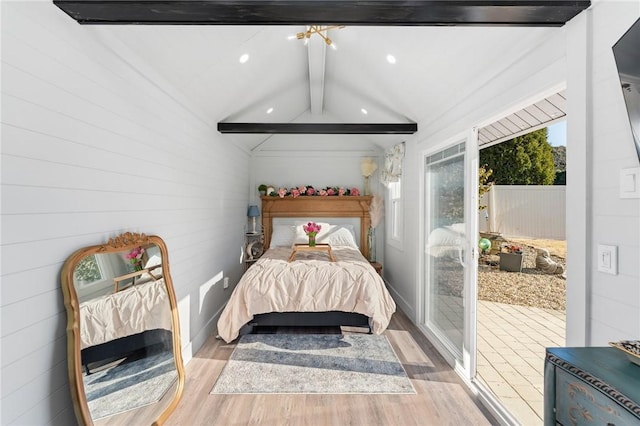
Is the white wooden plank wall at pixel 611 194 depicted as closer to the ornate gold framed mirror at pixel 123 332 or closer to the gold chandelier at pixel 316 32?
the gold chandelier at pixel 316 32

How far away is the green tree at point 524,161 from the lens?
320 inches

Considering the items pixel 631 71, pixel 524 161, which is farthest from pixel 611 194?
pixel 524 161

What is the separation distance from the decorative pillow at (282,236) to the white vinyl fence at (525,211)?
5.14m

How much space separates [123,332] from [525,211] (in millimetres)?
8693

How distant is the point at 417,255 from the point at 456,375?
1402mm

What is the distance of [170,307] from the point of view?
2.38 meters

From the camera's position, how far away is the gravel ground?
15.2ft

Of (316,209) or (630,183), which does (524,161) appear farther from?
(630,183)

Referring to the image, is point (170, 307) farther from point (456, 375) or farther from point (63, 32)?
point (456, 375)

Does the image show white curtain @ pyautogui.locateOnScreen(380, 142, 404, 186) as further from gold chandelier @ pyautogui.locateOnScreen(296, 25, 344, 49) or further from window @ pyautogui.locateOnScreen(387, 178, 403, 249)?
gold chandelier @ pyautogui.locateOnScreen(296, 25, 344, 49)

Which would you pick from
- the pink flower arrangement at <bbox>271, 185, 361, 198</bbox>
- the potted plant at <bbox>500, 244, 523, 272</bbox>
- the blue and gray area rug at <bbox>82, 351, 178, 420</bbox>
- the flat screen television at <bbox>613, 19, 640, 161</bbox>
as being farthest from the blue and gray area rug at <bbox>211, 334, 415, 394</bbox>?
the potted plant at <bbox>500, 244, 523, 272</bbox>

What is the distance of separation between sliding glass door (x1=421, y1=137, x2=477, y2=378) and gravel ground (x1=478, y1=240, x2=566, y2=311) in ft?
6.32

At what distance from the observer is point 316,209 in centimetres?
561

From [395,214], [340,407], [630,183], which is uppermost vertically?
[630,183]
